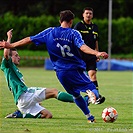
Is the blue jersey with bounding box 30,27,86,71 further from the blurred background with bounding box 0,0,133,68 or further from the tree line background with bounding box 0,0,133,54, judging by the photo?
the tree line background with bounding box 0,0,133,54

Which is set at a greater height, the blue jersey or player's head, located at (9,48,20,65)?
the blue jersey

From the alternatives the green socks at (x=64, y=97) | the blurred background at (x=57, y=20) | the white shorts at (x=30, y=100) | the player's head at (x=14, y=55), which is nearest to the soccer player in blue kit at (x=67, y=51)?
the green socks at (x=64, y=97)

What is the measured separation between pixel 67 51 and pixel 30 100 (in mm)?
1334

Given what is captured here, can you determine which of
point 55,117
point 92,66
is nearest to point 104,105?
point 92,66

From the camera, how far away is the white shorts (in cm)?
1060

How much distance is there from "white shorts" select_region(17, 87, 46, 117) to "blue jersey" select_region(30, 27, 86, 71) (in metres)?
0.85

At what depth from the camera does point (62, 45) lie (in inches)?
386

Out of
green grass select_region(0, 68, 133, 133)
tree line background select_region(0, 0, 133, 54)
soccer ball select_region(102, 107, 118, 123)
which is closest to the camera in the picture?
green grass select_region(0, 68, 133, 133)

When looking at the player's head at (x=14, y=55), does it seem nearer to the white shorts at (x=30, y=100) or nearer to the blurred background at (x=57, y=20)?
the white shorts at (x=30, y=100)

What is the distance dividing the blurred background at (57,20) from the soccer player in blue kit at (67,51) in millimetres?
22688

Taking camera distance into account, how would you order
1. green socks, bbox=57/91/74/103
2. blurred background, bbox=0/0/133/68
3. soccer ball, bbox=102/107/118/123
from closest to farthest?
1. soccer ball, bbox=102/107/118/123
2. green socks, bbox=57/91/74/103
3. blurred background, bbox=0/0/133/68

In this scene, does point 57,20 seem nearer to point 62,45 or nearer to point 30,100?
point 30,100

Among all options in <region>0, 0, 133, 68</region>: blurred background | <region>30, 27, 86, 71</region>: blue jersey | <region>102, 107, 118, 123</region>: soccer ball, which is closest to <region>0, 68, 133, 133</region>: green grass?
<region>102, 107, 118, 123</region>: soccer ball

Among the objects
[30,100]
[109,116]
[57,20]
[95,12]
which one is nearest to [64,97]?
[30,100]
